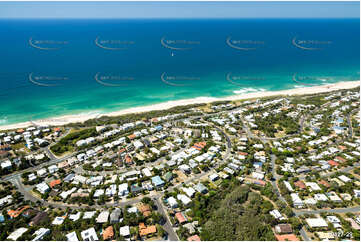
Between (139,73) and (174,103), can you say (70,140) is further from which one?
(139,73)

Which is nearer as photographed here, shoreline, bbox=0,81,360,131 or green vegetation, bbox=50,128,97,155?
green vegetation, bbox=50,128,97,155

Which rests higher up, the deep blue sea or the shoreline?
the deep blue sea

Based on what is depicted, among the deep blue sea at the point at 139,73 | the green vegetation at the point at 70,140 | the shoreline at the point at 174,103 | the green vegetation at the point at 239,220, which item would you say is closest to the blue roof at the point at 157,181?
the green vegetation at the point at 239,220

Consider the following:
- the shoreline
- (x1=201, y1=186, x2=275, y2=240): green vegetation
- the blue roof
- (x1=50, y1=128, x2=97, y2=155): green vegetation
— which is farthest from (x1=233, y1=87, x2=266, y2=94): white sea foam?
the blue roof

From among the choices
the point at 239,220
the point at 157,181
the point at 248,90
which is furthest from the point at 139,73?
the point at 239,220

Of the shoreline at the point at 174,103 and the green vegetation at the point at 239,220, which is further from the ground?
the shoreline at the point at 174,103

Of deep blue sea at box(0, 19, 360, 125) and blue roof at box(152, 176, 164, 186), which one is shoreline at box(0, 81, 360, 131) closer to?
deep blue sea at box(0, 19, 360, 125)

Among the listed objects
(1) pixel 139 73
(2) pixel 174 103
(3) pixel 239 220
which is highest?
(1) pixel 139 73

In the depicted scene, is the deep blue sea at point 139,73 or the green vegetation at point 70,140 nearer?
the green vegetation at point 70,140

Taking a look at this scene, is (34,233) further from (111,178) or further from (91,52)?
(91,52)

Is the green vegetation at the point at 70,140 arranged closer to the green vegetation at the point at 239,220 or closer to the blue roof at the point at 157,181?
the blue roof at the point at 157,181

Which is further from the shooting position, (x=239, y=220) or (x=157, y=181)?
(x=157, y=181)

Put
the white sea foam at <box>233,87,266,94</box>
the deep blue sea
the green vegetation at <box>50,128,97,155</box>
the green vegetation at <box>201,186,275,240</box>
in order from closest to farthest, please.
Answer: the green vegetation at <box>201,186,275,240</box> → the green vegetation at <box>50,128,97,155</box> → the deep blue sea → the white sea foam at <box>233,87,266,94</box>
